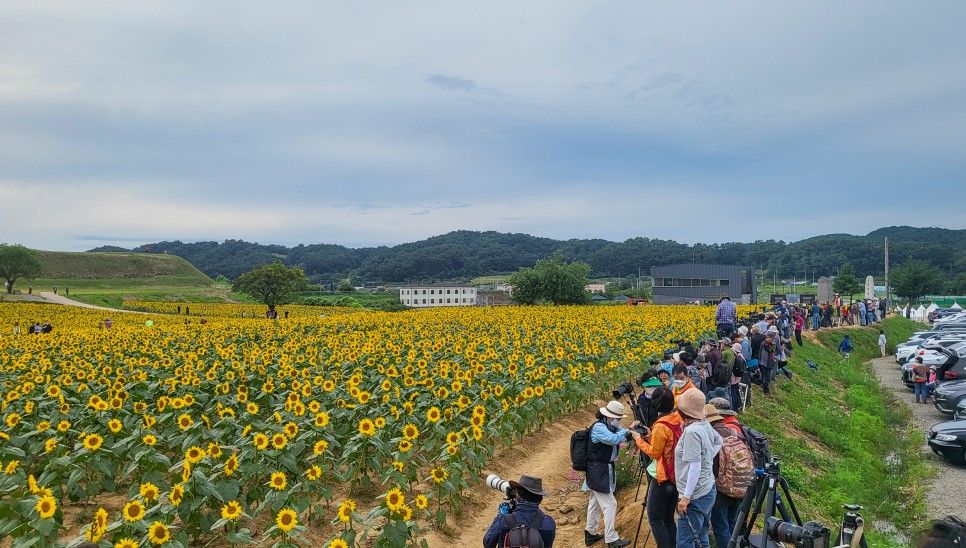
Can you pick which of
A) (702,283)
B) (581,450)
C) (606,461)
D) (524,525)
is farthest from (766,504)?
(702,283)

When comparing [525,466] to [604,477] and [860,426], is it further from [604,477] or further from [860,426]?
[860,426]

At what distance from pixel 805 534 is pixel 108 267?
116 m

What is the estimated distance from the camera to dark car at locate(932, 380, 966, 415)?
53.6ft

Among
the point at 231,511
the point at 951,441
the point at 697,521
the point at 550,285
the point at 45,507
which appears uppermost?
the point at 550,285

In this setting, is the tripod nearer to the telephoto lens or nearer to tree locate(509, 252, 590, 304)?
the telephoto lens

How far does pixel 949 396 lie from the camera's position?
1667 centimetres

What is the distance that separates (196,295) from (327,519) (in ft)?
259

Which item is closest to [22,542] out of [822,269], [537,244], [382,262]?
[822,269]

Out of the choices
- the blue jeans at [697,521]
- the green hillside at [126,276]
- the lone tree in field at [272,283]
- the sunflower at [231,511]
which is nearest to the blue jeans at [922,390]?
the blue jeans at [697,521]

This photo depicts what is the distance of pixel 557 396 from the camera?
11352 mm

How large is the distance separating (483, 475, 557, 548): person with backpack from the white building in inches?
4171

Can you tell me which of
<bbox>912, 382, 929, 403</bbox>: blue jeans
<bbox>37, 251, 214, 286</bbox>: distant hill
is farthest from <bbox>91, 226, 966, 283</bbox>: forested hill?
<bbox>912, 382, 929, 403</bbox>: blue jeans

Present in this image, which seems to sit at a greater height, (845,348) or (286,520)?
(286,520)

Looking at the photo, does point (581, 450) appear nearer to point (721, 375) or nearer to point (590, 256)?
point (721, 375)
